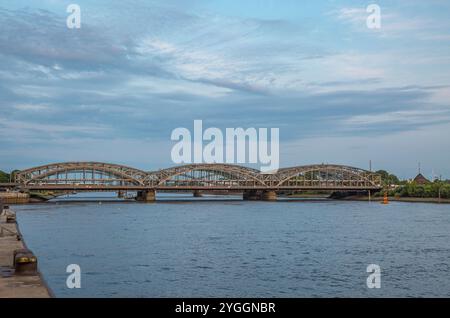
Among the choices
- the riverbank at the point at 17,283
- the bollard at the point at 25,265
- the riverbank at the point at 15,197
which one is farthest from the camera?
the riverbank at the point at 15,197

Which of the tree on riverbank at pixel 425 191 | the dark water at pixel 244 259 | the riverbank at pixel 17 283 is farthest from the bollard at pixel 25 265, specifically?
the tree on riverbank at pixel 425 191

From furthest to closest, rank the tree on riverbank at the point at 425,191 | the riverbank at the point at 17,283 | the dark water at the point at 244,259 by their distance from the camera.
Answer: the tree on riverbank at the point at 425,191 → the dark water at the point at 244,259 → the riverbank at the point at 17,283

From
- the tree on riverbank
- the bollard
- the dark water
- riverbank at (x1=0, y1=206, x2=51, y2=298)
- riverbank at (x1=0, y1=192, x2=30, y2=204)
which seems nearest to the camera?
riverbank at (x1=0, y1=206, x2=51, y2=298)

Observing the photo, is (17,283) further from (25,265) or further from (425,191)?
(425,191)

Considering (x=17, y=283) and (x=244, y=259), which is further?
(x=244, y=259)

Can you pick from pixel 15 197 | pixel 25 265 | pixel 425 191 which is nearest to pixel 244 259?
pixel 25 265

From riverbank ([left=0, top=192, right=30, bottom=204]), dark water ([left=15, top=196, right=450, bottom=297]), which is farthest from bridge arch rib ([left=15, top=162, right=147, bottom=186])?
dark water ([left=15, top=196, right=450, bottom=297])

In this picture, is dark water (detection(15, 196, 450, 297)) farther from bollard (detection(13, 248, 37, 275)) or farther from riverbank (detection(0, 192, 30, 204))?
riverbank (detection(0, 192, 30, 204))

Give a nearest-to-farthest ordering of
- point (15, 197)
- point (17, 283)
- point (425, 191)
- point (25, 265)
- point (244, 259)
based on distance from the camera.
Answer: point (17, 283), point (25, 265), point (244, 259), point (15, 197), point (425, 191)

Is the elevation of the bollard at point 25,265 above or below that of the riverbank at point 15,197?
below

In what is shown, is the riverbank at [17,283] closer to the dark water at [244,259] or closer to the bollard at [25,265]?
the bollard at [25,265]
